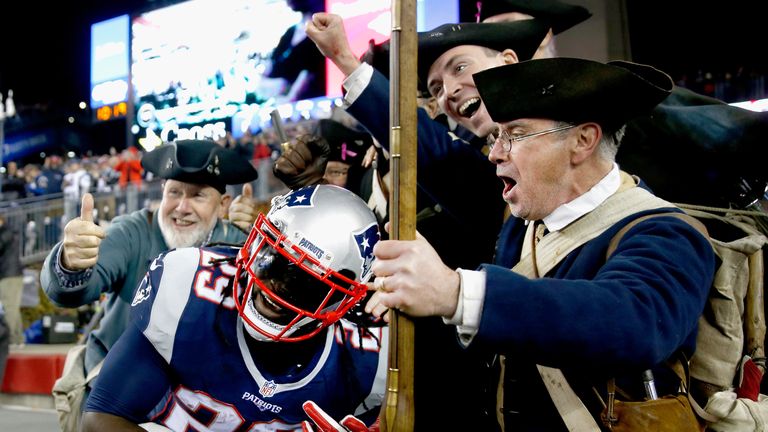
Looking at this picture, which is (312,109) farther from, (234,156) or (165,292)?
(165,292)

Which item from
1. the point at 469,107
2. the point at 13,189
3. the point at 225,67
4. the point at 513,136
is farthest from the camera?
the point at 225,67

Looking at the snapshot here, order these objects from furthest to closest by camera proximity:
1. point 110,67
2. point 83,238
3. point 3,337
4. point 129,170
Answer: point 110,67
point 129,170
point 3,337
point 83,238

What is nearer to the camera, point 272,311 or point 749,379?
point 749,379

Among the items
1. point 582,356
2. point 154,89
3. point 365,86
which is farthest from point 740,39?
point 154,89

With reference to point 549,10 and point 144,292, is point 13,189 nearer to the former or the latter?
point 144,292

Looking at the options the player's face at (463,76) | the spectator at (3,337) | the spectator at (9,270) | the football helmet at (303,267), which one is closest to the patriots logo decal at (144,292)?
the football helmet at (303,267)

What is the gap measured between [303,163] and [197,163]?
1.03 metres

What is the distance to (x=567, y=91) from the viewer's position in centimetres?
148

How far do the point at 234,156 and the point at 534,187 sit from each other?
2.28 m

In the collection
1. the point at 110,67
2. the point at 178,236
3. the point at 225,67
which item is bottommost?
the point at 178,236

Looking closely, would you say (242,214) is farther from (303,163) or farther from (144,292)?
(144,292)

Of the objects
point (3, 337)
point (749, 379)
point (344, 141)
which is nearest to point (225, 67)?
point (3, 337)

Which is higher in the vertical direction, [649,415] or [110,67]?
[110,67]

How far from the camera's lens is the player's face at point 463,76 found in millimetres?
2244
